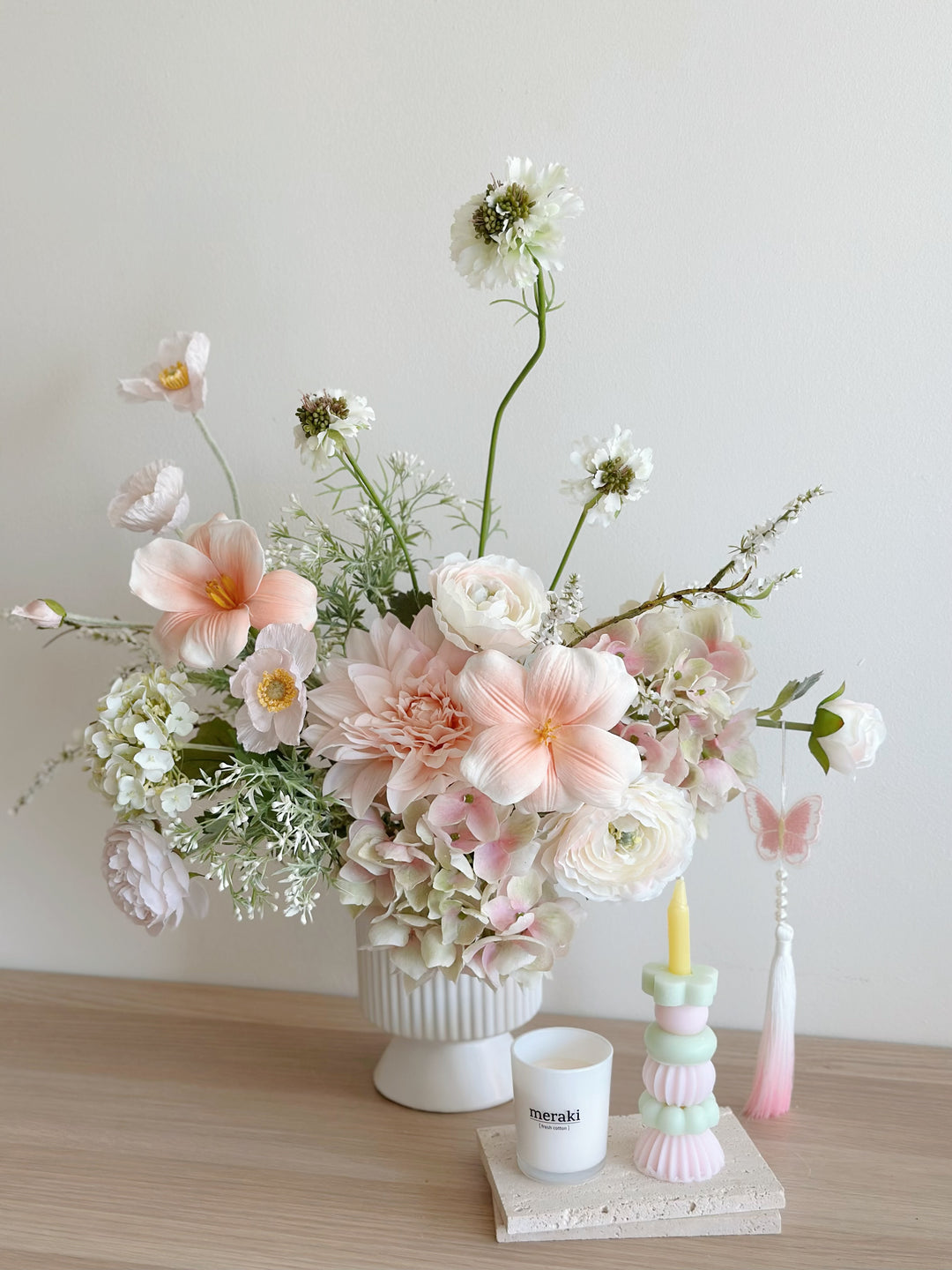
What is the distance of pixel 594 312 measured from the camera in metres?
0.97

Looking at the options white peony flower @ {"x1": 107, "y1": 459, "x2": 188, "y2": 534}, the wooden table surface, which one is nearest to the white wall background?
the wooden table surface

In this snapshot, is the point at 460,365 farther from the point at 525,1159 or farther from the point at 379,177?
the point at 525,1159

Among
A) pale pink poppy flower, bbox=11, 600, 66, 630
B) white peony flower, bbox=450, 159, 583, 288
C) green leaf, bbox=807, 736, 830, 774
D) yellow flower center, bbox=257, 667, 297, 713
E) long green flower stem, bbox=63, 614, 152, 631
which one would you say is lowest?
green leaf, bbox=807, 736, 830, 774

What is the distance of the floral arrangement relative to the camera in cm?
70

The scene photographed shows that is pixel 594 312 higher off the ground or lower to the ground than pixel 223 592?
higher

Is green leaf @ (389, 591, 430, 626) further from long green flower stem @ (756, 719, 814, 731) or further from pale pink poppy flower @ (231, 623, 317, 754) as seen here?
long green flower stem @ (756, 719, 814, 731)

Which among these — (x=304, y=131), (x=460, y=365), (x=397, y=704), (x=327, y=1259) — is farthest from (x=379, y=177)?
(x=327, y=1259)

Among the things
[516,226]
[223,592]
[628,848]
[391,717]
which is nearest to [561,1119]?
[628,848]

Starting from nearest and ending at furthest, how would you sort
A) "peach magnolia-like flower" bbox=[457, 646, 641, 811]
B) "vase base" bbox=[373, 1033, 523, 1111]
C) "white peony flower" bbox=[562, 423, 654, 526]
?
"peach magnolia-like flower" bbox=[457, 646, 641, 811] < "white peony flower" bbox=[562, 423, 654, 526] < "vase base" bbox=[373, 1033, 523, 1111]

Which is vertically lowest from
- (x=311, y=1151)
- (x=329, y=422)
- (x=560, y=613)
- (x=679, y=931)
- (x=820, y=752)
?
(x=311, y=1151)

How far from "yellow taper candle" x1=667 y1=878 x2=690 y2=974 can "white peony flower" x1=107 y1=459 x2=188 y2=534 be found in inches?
18.1

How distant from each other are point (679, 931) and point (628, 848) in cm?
8

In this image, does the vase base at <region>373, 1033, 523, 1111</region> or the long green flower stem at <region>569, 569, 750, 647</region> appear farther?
the vase base at <region>373, 1033, 523, 1111</region>

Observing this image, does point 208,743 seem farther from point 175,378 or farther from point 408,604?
point 175,378
